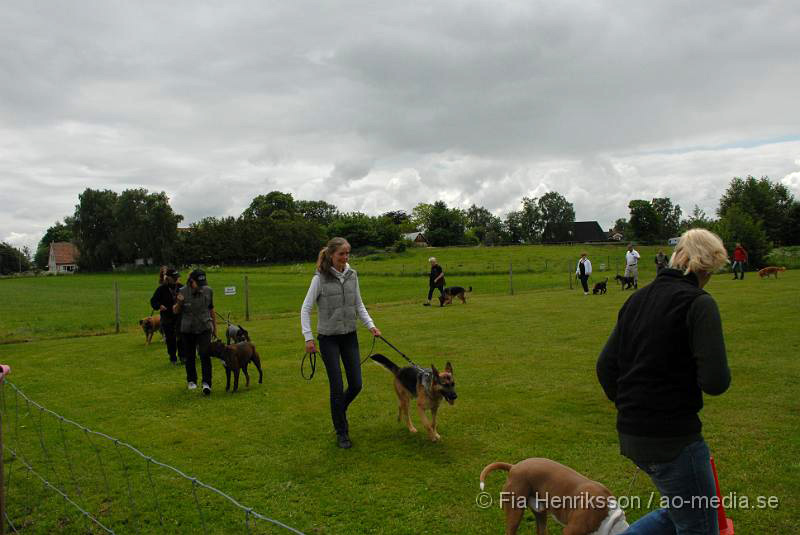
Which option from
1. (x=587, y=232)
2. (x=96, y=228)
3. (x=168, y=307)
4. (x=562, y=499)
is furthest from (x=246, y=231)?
(x=562, y=499)

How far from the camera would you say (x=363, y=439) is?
6332mm

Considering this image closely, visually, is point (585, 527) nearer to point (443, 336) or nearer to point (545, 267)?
point (443, 336)

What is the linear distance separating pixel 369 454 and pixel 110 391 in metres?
5.67

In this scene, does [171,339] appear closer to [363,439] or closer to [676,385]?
[363,439]

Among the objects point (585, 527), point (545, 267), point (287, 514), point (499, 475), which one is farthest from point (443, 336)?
point (545, 267)

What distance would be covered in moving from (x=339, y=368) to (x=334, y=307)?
2.27ft

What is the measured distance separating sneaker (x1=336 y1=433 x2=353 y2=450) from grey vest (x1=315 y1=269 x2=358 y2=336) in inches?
45.3

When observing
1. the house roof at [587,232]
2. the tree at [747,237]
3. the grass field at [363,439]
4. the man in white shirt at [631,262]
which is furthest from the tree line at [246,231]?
the grass field at [363,439]

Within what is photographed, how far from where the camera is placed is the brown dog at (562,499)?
9.94ft

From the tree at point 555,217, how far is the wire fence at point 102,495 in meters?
113

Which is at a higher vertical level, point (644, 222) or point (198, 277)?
point (644, 222)

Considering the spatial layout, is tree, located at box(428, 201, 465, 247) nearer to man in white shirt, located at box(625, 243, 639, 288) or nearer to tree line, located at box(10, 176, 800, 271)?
tree line, located at box(10, 176, 800, 271)

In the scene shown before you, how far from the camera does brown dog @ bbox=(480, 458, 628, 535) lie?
9.94ft

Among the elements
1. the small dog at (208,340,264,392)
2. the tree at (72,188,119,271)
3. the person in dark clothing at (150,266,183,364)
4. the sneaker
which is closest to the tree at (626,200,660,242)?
the tree at (72,188,119,271)
